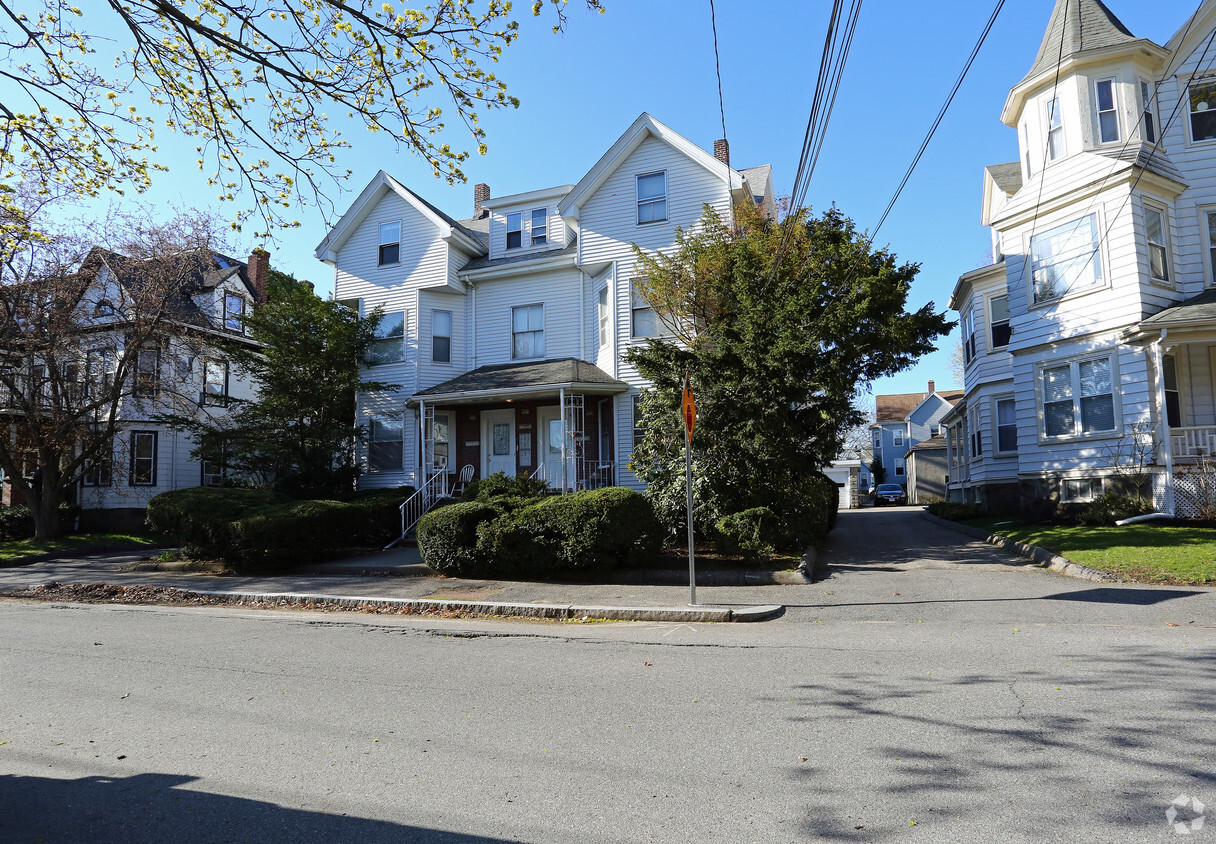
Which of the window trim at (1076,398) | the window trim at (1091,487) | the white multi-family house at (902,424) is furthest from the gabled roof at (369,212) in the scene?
the white multi-family house at (902,424)

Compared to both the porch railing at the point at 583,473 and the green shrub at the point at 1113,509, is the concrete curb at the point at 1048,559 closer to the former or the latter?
A: the green shrub at the point at 1113,509

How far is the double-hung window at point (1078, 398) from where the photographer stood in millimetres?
17000

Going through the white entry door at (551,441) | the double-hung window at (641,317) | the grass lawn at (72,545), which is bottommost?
the grass lawn at (72,545)

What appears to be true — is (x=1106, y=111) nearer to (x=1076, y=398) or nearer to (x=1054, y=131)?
(x=1054, y=131)

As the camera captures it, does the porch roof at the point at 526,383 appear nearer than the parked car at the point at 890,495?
Yes

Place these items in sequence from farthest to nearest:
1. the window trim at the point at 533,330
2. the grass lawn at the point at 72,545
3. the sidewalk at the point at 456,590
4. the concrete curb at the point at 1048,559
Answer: the window trim at the point at 533,330
the grass lawn at the point at 72,545
the concrete curb at the point at 1048,559
the sidewalk at the point at 456,590

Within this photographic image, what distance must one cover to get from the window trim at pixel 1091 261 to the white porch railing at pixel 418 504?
15.5m

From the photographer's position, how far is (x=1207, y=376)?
16.5 meters

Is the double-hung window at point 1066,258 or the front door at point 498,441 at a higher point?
the double-hung window at point 1066,258

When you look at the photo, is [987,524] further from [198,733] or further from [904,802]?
[198,733]

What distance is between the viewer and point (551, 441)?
2106 centimetres

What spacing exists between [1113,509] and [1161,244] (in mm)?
6244

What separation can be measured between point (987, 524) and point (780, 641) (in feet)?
47.6

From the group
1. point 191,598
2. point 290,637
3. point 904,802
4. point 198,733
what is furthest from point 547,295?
point 904,802
